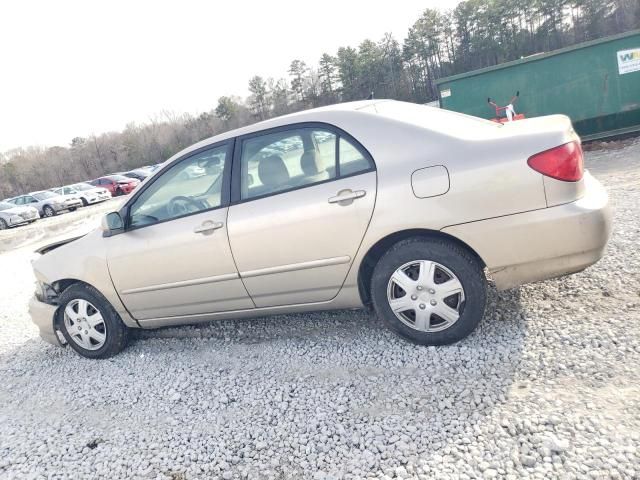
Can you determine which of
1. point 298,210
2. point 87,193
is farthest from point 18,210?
point 298,210

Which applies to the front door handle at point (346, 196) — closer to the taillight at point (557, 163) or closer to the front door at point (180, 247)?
the front door at point (180, 247)

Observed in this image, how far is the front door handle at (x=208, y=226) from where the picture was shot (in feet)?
11.3

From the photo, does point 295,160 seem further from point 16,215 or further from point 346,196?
point 16,215

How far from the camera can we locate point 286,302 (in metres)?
3.48

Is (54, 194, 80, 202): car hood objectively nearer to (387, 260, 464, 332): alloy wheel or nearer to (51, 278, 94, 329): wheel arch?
(51, 278, 94, 329): wheel arch

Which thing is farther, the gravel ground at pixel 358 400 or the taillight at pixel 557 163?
the taillight at pixel 557 163

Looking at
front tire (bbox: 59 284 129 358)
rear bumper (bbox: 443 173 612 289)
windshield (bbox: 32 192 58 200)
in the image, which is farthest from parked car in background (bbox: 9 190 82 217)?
rear bumper (bbox: 443 173 612 289)

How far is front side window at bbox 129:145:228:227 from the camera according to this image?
11.7 ft

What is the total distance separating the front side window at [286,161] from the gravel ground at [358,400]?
1.28 metres

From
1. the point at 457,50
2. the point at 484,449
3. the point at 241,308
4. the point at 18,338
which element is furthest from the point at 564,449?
the point at 457,50

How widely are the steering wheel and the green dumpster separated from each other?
9.13m

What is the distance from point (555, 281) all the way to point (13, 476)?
159 inches

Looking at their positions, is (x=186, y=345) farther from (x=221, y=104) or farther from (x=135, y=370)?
(x=221, y=104)

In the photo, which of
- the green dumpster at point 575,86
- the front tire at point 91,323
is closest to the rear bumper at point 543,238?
the front tire at point 91,323
